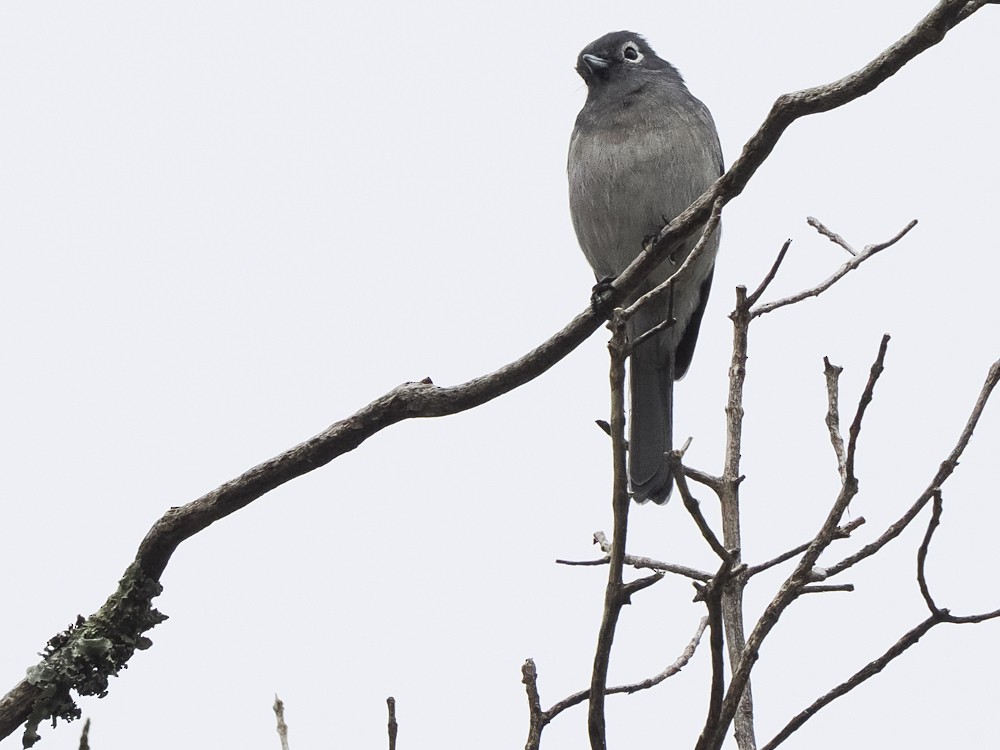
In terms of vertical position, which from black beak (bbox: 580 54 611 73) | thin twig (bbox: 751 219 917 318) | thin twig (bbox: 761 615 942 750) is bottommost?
thin twig (bbox: 761 615 942 750)

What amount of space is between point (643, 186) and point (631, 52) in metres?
1.49

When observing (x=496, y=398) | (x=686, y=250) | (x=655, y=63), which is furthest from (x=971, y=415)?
(x=655, y=63)

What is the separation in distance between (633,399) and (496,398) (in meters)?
3.43

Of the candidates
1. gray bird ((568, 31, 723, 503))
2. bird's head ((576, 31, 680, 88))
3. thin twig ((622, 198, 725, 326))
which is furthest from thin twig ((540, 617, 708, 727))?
bird's head ((576, 31, 680, 88))

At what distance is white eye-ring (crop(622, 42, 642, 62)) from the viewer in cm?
752

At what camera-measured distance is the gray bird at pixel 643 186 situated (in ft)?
21.4

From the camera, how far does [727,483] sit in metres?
3.30

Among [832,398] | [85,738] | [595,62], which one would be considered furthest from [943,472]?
[595,62]

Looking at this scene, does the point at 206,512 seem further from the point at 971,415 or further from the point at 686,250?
the point at 686,250

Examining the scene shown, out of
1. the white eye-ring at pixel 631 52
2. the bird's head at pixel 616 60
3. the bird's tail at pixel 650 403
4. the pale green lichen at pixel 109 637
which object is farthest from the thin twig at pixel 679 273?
the white eye-ring at pixel 631 52

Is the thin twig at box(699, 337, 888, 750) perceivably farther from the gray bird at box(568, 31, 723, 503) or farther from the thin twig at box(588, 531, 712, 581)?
the gray bird at box(568, 31, 723, 503)

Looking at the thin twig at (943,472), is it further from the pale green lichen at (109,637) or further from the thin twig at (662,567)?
the pale green lichen at (109,637)

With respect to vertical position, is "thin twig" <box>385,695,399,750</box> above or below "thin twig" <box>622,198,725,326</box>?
below

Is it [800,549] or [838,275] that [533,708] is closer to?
[800,549]
